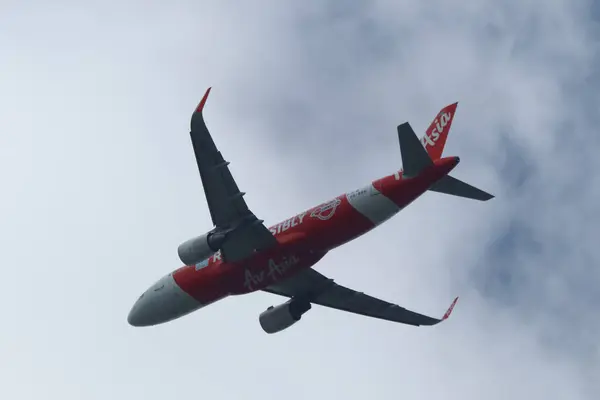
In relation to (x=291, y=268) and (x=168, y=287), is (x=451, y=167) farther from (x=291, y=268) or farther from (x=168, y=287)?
(x=168, y=287)

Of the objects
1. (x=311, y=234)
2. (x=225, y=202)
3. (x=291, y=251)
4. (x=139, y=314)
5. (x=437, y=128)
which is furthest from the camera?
(x=139, y=314)

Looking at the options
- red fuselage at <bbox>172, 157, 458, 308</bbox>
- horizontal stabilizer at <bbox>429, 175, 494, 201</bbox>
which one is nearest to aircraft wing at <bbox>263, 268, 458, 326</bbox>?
red fuselage at <bbox>172, 157, 458, 308</bbox>

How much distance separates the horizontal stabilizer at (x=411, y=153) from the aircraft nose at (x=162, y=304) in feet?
41.5

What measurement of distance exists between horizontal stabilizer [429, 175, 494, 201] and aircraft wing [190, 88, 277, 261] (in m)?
7.48

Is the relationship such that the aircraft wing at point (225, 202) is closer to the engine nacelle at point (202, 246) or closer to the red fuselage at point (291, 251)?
the engine nacelle at point (202, 246)

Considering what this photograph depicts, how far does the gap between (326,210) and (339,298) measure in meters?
8.14

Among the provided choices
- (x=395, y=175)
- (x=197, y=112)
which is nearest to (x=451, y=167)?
(x=395, y=175)

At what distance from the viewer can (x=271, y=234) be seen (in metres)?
43.6

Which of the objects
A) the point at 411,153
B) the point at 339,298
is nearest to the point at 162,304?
the point at 339,298

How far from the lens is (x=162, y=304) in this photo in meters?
48.1

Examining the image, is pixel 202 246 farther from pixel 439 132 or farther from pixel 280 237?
pixel 439 132

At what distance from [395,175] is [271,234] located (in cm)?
595

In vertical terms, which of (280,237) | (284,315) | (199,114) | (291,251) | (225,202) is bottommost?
(284,315)

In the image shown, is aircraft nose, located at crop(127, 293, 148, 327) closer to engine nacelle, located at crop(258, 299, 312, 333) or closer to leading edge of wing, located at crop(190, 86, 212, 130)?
engine nacelle, located at crop(258, 299, 312, 333)
